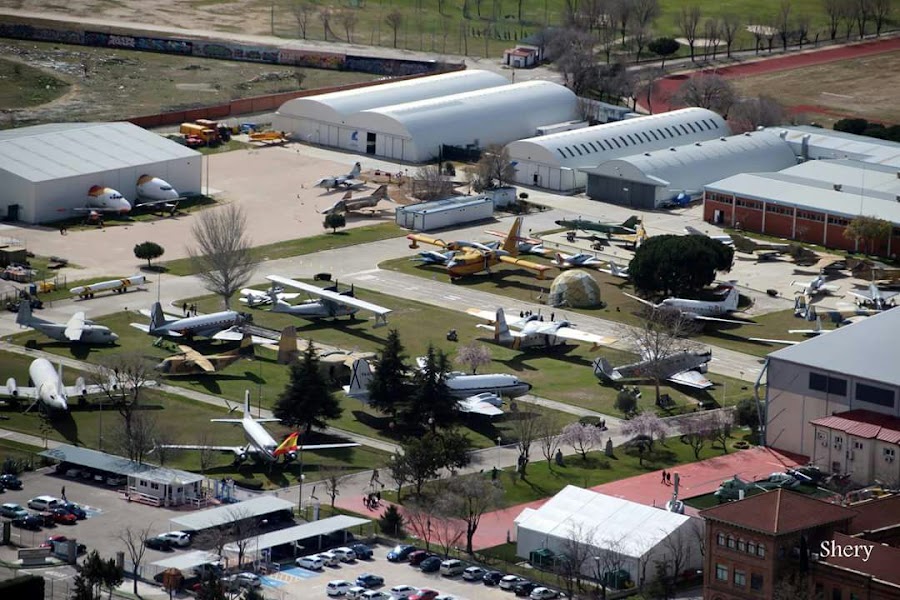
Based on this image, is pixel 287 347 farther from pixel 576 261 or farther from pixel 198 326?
pixel 576 261

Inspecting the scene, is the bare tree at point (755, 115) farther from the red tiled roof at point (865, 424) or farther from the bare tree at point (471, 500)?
the bare tree at point (471, 500)

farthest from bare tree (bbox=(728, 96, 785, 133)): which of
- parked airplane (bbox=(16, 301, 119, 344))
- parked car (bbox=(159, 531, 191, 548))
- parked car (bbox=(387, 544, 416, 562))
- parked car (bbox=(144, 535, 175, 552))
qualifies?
parked car (bbox=(144, 535, 175, 552))

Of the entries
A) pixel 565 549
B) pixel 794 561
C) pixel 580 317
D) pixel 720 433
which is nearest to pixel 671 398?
pixel 720 433

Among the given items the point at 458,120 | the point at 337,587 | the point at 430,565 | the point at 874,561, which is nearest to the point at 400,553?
the point at 430,565

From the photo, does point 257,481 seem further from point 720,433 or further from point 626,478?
point 720,433

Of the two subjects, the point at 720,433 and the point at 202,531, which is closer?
the point at 202,531

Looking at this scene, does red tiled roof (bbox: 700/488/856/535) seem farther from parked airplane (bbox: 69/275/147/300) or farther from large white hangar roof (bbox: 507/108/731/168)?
large white hangar roof (bbox: 507/108/731/168)
